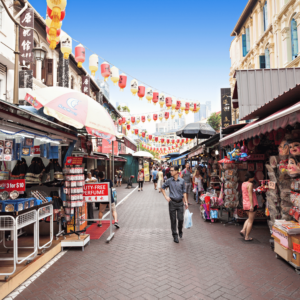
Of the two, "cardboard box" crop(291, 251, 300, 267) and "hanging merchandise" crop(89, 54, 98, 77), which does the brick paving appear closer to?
"cardboard box" crop(291, 251, 300, 267)

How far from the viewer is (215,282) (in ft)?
13.9

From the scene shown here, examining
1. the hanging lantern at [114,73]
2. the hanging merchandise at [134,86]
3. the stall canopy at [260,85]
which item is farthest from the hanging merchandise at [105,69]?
the stall canopy at [260,85]

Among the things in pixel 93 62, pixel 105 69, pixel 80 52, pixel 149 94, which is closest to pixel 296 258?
pixel 93 62

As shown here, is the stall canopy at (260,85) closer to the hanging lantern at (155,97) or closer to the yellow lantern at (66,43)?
the hanging lantern at (155,97)

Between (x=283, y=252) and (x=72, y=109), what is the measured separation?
531 cm

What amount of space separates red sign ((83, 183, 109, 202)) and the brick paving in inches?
46.2

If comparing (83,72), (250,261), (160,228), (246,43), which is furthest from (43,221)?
(246,43)

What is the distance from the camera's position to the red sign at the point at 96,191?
23.5 ft

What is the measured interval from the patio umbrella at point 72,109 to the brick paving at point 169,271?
9.35 ft

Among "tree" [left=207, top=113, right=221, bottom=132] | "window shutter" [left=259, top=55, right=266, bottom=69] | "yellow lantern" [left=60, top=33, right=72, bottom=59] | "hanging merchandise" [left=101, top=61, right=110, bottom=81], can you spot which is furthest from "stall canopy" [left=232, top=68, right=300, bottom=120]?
"tree" [left=207, top=113, right=221, bottom=132]

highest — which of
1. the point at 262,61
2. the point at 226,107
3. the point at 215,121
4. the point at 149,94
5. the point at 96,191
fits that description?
the point at 262,61

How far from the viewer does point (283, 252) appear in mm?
4977

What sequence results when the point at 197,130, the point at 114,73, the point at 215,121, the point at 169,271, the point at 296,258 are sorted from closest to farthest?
the point at 296,258 → the point at 169,271 → the point at 114,73 → the point at 197,130 → the point at 215,121

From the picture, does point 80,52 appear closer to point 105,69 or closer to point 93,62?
point 93,62
